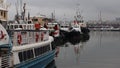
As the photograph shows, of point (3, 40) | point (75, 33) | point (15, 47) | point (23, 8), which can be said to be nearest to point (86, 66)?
point (15, 47)

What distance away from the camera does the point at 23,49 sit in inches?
850

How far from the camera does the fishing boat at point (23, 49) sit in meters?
18.0

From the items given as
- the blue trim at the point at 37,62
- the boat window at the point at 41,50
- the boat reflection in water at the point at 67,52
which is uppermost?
the boat window at the point at 41,50

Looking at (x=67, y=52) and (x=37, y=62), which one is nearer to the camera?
(x=37, y=62)

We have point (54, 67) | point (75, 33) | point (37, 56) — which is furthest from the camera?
point (75, 33)

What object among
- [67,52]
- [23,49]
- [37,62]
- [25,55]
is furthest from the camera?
[67,52]

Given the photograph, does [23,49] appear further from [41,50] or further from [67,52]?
[67,52]

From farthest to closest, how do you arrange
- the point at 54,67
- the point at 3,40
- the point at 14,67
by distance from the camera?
the point at 54,67 → the point at 14,67 → the point at 3,40

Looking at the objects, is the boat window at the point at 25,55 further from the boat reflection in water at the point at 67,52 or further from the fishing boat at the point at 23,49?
the boat reflection in water at the point at 67,52

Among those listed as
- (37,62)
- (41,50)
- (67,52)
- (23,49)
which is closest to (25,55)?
(23,49)

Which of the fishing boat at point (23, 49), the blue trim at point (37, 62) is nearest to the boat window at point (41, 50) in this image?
the fishing boat at point (23, 49)

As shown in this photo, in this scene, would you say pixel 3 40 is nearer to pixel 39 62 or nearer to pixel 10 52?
pixel 10 52

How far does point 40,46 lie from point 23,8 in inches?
1054

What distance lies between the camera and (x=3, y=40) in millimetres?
17797
